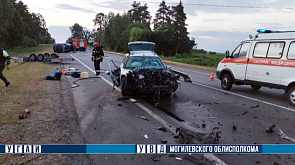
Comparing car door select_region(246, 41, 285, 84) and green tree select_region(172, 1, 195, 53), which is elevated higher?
green tree select_region(172, 1, 195, 53)

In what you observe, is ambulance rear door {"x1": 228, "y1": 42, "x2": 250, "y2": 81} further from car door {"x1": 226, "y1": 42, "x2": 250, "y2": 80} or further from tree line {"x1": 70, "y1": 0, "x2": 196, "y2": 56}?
tree line {"x1": 70, "y1": 0, "x2": 196, "y2": 56}

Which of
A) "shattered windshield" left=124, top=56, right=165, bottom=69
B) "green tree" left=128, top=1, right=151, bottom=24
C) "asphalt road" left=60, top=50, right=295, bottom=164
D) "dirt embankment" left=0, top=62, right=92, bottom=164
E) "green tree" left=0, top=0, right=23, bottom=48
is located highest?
"green tree" left=128, top=1, right=151, bottom=24

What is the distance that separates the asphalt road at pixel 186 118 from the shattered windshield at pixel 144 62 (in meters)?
1.24

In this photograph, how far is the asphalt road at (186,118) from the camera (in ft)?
13.4

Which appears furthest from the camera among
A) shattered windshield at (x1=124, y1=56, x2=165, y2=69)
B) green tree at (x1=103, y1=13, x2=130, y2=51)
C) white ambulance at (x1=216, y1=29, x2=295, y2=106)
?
green tree at (x1=103, y1=13, x2=130, y2=51)

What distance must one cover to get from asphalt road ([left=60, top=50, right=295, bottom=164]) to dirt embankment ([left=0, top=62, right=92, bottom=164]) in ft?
0.91

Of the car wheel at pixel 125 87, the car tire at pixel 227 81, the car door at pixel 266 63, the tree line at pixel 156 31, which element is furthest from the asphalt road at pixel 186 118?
the tree line at pixel 156 31

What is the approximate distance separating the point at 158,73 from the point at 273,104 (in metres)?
3.85

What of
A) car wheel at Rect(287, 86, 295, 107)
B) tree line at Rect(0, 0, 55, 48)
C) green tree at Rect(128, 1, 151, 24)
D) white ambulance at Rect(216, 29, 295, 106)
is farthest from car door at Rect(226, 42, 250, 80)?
green tree at Rect(128, 1, 151, 24)

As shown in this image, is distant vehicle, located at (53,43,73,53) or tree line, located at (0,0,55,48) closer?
distant vehicle, located at (53,43,73,53)

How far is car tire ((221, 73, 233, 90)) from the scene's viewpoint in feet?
34.0

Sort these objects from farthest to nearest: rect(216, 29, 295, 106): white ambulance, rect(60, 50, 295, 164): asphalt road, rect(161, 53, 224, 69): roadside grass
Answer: rect(161, 53, 224, 69): roadside grass
rect(216, 29, 295, 106): white ambulance
rect(60, 50, 295, 164): asphalt road

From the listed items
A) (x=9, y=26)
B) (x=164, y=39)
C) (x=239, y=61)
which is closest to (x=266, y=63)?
(x=239, y=61)

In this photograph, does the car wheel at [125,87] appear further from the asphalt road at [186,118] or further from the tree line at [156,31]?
the tree line at [156,31]
